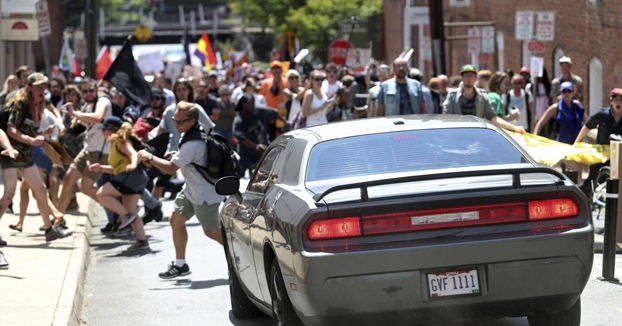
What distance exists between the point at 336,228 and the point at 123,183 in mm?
7655

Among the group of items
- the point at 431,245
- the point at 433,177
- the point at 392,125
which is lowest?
the point at 431,245

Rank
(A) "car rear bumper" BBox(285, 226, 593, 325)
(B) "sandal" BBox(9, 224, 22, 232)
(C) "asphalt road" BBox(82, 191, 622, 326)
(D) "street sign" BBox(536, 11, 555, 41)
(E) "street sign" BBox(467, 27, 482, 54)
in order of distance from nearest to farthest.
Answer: (A) "car rear bumper" BBox(285, 226, 593, 325)
(C) "asphalt road" BBox(82, 191, 622, 326)
(B) "sandal" BBox(9, 224, 22, 232)
(D) "street sign" BBox(536, 11, 555, 41)
(E) "street sign" BBox(467, 27, 482, 54)

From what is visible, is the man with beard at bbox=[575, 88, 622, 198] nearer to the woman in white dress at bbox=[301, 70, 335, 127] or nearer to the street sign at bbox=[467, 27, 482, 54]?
the woman in white dress at bbox=[301, 70, 335, 127]

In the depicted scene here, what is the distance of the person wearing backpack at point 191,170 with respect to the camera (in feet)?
36.3

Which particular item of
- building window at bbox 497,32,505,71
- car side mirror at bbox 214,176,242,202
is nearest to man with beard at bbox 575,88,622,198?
car side mirror at bbox 214,176,242,202

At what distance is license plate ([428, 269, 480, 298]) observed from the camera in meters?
6.85

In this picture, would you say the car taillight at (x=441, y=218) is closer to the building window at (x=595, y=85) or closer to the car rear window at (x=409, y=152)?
the car rear window at (x=409, y=152)

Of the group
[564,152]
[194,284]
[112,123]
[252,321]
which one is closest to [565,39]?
[564,152]

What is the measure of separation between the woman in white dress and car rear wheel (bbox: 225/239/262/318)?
9.71 meters

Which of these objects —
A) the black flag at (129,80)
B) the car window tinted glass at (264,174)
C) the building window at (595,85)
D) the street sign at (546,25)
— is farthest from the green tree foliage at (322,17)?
the car window tinted glass at (264,174)

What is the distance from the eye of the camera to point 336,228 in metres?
6.84

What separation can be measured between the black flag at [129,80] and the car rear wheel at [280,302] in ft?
33.0

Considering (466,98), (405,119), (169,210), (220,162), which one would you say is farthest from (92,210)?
(405,119)

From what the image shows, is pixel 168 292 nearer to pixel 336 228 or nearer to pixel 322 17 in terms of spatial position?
pixel 336 228
